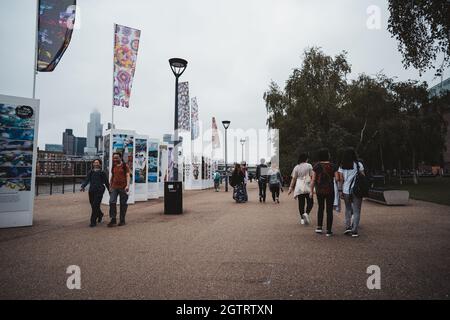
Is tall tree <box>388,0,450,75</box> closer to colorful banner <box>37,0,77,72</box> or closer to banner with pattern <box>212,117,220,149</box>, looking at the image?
colorful banner <box>37,0,77,72</box>

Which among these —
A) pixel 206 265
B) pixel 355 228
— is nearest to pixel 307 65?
pixel 355 228

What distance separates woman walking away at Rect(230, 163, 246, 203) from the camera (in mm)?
14914

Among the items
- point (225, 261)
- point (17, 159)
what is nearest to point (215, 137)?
point (17, 159)

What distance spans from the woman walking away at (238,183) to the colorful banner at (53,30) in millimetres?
8434

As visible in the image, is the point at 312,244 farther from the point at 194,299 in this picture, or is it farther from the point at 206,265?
the point at 194,299

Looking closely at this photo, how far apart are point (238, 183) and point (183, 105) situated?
378 inches

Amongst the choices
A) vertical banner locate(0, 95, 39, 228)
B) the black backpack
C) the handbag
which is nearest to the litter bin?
vertical banner locate(0, 95, 39, 228)

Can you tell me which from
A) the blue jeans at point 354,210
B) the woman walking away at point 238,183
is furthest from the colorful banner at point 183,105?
the blue jeans at point 354,210

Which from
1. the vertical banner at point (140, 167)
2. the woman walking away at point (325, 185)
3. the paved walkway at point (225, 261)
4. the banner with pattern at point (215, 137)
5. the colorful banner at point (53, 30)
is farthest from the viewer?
the banner with pattern at point (215, 137)

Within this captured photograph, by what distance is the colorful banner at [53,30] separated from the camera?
9.30m

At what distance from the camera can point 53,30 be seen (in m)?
9.45

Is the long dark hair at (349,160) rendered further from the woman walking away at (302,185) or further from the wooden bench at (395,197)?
the wooden bench at (395,197)

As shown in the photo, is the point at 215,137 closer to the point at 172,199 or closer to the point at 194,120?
the point at 194,120
